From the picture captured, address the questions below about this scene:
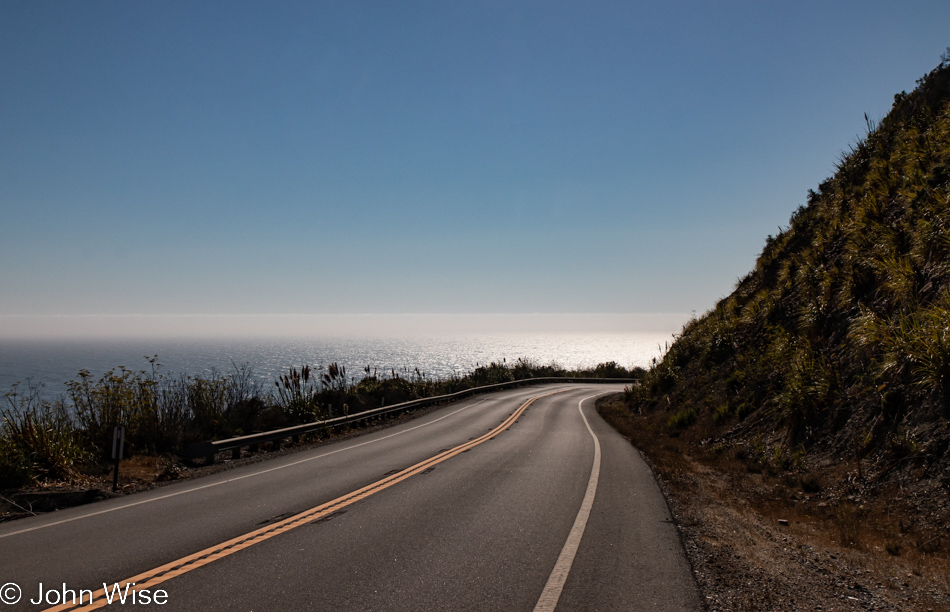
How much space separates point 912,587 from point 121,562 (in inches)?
314

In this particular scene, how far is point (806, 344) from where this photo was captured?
12688 mm

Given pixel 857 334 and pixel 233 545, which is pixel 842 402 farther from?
pixel 233 545

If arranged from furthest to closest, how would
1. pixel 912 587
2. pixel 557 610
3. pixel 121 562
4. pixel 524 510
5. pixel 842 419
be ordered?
pixel 842 419 < pixel 524 510 < pixel 121 562 < pixel 912 587 < pixel 557 610

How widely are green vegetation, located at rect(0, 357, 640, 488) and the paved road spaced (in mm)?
2707

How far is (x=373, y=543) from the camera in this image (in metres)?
5.84

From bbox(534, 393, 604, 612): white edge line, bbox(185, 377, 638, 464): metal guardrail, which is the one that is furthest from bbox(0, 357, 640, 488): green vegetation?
bbox(534, 393, 604, 612): white edge line

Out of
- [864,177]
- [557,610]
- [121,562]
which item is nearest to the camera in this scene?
[557,610]

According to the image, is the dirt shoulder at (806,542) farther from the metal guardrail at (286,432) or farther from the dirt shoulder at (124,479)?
the metal guardrail at (286,432)

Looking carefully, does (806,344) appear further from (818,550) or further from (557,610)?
(557,610)

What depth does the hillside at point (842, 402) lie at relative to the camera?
599cm

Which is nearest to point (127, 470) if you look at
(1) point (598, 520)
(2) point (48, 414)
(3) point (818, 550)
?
(2) point (48, 414)

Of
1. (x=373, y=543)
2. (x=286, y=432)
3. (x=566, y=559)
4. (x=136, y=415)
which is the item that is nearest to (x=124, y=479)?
(x=136, y=415)

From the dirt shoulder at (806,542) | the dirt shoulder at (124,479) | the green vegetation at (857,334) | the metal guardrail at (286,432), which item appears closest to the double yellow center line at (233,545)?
the dirt shoulder at (124,479)

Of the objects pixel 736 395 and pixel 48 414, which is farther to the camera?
pixel 736 395
